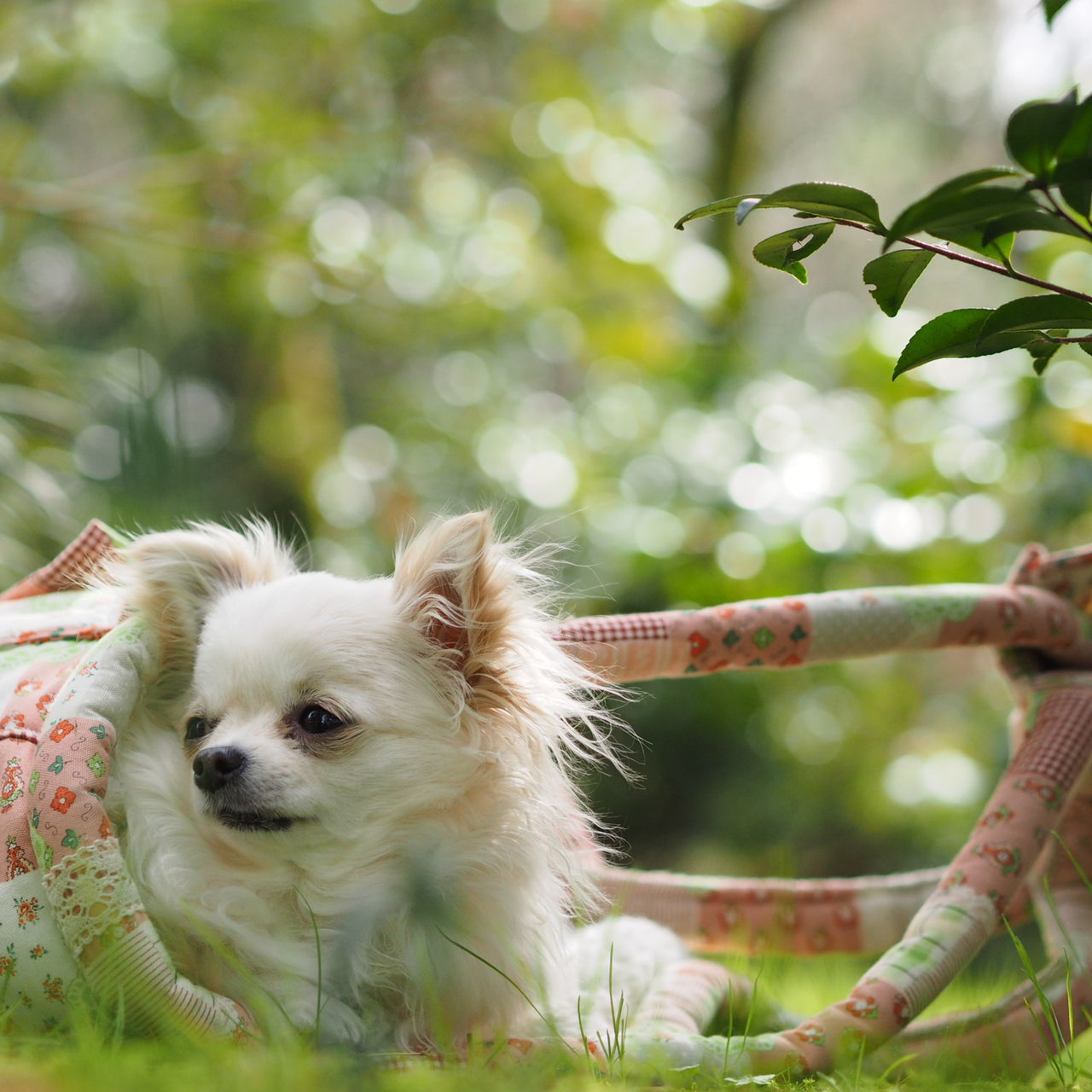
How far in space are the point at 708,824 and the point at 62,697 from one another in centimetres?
315

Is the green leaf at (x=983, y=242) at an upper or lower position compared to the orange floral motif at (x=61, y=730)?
upper

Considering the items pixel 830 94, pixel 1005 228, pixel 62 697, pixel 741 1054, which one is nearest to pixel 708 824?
pixel 741 1054

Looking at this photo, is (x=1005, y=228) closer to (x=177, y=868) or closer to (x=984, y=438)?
(x=177, y=868)

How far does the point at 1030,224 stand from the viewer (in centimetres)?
88

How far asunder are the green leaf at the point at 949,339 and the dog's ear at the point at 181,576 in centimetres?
92

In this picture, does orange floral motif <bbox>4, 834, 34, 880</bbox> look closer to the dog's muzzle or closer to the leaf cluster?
the dog's muzzle

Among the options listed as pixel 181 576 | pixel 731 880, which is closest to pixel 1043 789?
pixel 731 880

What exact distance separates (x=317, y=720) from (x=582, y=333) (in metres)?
3.43

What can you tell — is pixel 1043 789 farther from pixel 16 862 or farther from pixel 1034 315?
pixel 16 862

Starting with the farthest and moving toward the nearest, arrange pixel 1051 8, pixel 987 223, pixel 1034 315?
pixel 1034 315 → pixel 987 223 → pixel 1051 8

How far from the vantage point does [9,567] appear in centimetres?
269

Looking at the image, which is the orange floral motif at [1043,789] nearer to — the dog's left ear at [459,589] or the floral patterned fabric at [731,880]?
the floral patterned fabric at [731,880]

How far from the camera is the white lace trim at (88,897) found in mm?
1091

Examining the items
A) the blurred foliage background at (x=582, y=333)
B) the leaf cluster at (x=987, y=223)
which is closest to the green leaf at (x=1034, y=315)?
the leaf cluster at (x=987, y=223)
